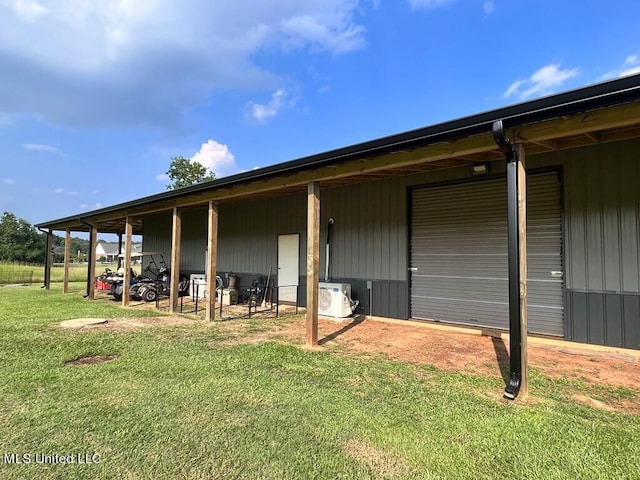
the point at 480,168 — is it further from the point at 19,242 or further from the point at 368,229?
the point at 19,242

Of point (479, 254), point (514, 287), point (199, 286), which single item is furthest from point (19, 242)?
point (514, 287)

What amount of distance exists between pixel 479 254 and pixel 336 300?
267 cm

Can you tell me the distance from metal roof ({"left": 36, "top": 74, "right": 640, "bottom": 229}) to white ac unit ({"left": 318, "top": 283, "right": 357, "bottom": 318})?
2632 mm

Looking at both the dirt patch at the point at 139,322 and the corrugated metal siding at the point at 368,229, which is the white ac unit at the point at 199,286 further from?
the corrugated metal siding at the point at 368,229

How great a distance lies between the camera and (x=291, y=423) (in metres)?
2.42

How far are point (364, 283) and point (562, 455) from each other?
16.2 ft

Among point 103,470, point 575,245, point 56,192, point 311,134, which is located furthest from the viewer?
point 56,192

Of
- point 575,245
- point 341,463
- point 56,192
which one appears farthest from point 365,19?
point 56,192

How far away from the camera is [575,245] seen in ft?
15.0

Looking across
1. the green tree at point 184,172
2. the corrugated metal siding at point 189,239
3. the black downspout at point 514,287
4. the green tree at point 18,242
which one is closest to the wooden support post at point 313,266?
the black downspout at point 514,287

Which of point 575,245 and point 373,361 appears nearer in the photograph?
point 373,361

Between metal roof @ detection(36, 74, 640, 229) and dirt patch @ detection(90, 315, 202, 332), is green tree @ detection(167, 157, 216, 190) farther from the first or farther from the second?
metal roof @ detection(36, 74, 640, 229)

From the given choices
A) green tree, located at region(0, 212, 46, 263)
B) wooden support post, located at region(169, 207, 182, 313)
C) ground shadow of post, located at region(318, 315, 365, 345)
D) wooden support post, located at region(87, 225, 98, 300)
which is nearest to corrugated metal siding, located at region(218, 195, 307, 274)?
ground shadow of post, located at region(318, 315, 365, 345)

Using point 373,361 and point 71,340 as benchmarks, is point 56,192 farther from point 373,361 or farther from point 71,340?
point 373,361
